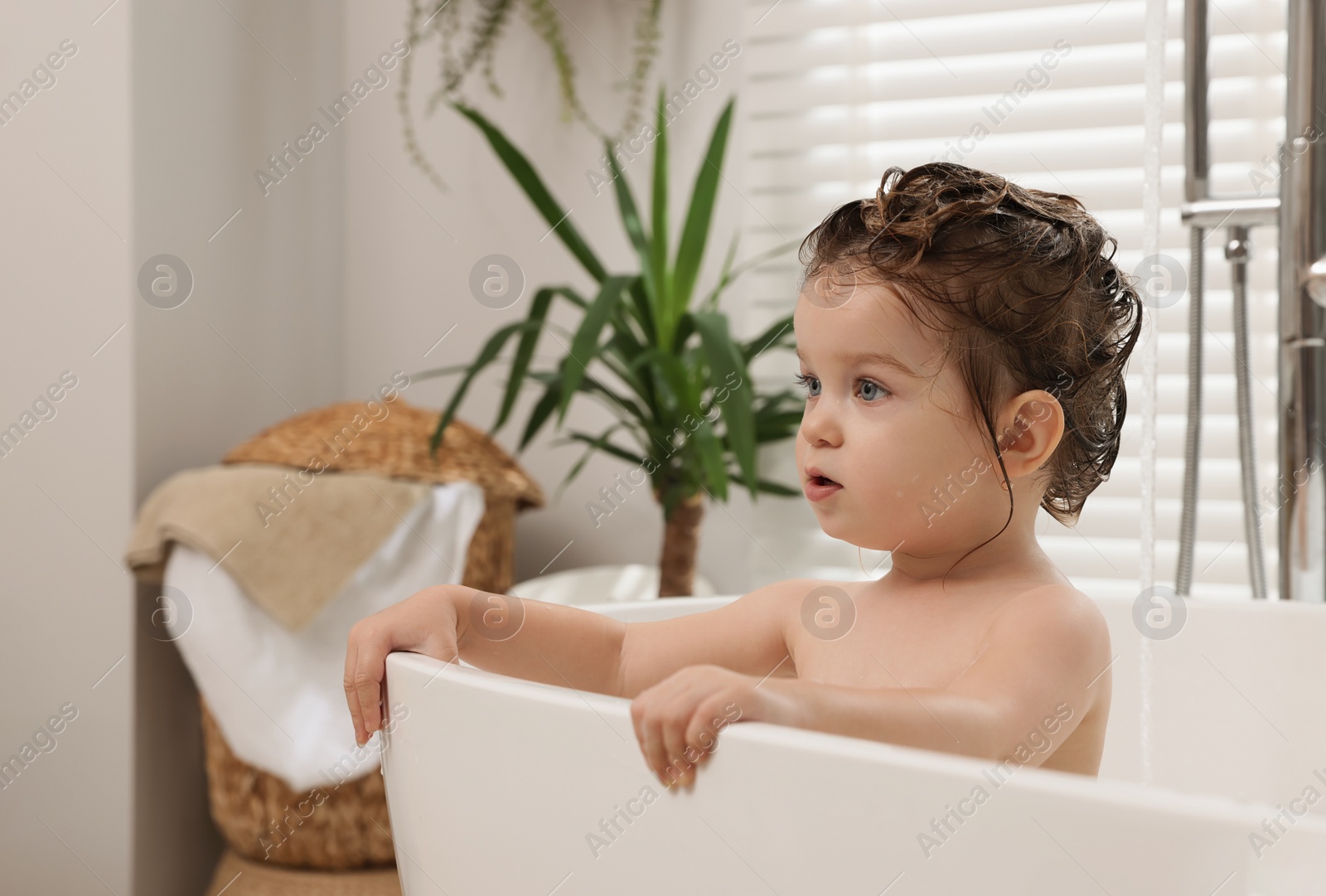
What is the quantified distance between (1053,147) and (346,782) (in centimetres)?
129

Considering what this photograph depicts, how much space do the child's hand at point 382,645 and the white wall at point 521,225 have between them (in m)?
1.11

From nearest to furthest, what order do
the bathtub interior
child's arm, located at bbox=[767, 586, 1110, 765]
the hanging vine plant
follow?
child's arm, located at bbox=[767, 586, 1110, 765] < the bathtub interior < the hanging vine plant

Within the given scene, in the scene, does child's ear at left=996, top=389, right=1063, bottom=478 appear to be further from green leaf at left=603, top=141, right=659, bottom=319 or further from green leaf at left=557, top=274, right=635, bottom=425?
green leaf at left=603, top=141, right=659, bottom=319

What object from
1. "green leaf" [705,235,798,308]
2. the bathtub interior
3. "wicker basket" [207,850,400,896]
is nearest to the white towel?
"wicker basket" [207,850,400,896]

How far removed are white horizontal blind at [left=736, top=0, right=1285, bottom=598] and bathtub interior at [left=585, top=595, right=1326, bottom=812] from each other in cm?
57

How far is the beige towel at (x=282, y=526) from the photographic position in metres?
1.28

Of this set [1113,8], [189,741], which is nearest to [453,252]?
[189,741]

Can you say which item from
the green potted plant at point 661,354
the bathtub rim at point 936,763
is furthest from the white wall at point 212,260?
the bathtub rim at point 936,763

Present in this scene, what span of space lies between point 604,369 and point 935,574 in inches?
45.4

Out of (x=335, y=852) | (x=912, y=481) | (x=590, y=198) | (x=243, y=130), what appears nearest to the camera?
(x=912, y=481)

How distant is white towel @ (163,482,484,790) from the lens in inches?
50.6

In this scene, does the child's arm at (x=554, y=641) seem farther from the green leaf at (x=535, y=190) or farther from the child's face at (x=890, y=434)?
the green leaf at (x=535, y=190)

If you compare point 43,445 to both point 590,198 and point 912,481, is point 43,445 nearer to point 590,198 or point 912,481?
point 590,198

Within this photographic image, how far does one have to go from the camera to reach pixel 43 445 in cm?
150
